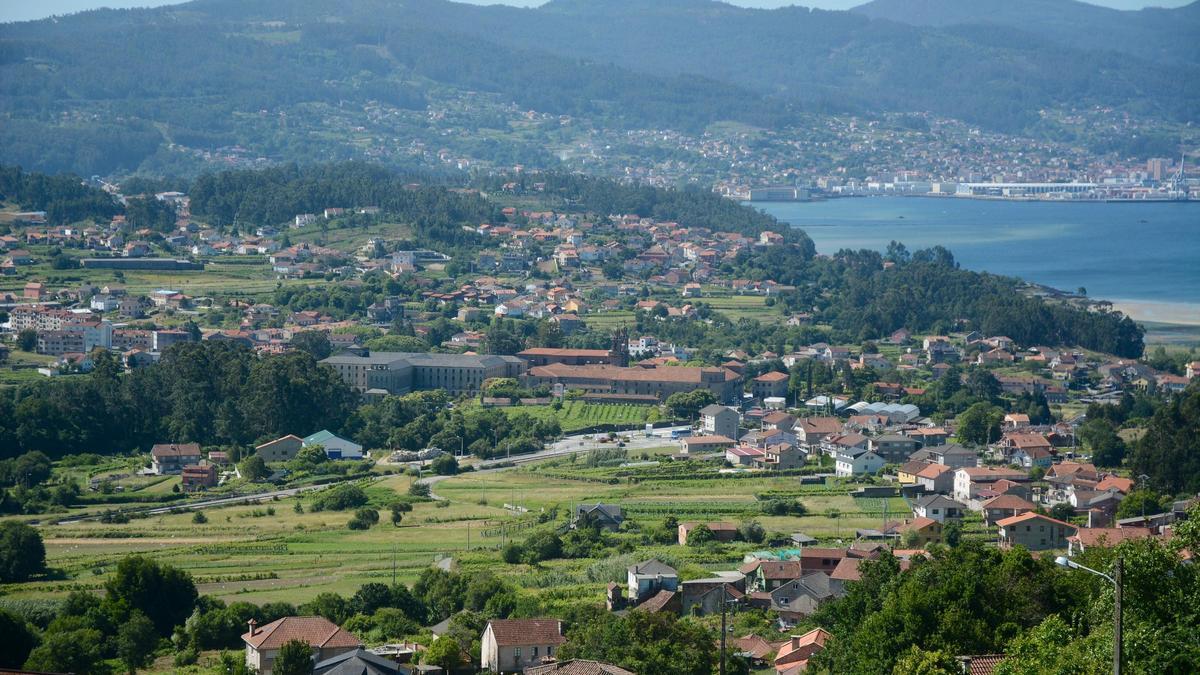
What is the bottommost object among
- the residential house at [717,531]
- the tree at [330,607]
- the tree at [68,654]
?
the residential house at [717,531]

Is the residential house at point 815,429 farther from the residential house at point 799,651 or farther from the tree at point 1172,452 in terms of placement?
the residential house at point 799,651

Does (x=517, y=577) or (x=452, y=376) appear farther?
(x=452, y=376)

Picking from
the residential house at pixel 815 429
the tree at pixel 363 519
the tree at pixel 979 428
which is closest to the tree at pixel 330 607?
the tree at pixel 363 519

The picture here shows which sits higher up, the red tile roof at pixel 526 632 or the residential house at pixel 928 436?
the red tile roof at pixel 526 632

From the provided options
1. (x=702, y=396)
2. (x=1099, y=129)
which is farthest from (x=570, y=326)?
(x=1099, y=129)

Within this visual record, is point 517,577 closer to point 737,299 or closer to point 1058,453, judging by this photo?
point 1058,453

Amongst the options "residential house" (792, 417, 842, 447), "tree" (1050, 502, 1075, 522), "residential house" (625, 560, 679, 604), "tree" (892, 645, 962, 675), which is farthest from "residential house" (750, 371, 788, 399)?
"tree" (892, 645, 962, 675)
